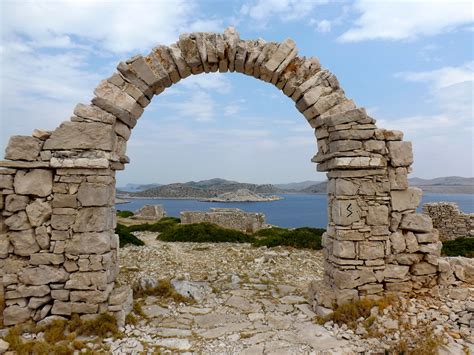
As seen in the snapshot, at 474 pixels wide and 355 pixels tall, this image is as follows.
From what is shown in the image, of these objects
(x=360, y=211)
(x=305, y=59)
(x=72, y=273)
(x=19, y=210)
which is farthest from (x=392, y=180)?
(x=19, y=210)

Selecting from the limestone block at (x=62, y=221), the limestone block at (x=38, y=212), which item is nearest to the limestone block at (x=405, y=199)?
the limestone block at (x=62, y=221)

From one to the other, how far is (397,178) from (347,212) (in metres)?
1.13

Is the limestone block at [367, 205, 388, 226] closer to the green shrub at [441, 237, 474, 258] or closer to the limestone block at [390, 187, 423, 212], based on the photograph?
the limestone block at [390, 187, 423, 212]

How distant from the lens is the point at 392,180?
586 centimetres

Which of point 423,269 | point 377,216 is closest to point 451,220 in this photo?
point 423,269

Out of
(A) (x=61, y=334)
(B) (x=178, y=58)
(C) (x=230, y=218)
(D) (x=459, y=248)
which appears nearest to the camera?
(A) (x=61, y=334)

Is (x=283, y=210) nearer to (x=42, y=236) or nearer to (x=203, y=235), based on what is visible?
(x=203, y=235)

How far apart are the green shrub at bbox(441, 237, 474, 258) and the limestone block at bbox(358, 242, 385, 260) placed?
867 cm

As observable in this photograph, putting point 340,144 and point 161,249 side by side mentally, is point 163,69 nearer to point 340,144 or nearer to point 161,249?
point 340,144

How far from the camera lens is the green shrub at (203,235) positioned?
46.1ft

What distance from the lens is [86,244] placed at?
5.32 m

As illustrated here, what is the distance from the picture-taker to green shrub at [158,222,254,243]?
46.1 ft

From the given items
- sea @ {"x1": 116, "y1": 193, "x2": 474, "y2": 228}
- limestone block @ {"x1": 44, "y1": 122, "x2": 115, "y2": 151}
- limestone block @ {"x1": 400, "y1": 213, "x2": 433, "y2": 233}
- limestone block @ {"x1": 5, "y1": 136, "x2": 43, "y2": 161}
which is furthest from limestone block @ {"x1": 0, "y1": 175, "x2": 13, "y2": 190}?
sea @ {"x1": 116, "y1": 193, "x2": 474, "y2": 228}

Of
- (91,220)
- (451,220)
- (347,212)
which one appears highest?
(347,212)
